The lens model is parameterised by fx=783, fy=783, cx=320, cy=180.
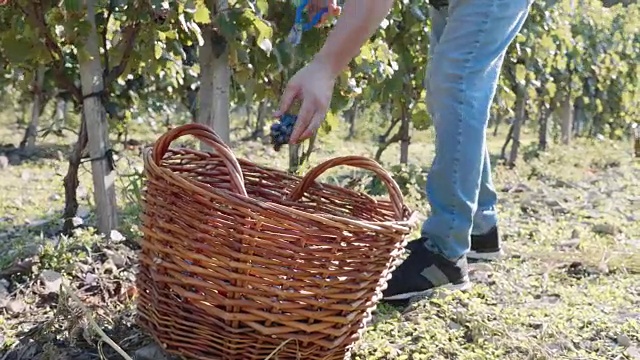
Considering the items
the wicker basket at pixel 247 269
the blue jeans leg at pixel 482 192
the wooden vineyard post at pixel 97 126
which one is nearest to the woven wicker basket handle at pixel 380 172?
the wicker basket at pixel 247 269

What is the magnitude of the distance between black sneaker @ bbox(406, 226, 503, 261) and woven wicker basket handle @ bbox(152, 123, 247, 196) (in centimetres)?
113

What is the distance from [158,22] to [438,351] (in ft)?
3.86

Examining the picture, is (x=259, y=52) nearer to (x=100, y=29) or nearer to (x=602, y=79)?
(x=100, y=29)

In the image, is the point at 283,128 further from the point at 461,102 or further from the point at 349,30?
the point at 461,102

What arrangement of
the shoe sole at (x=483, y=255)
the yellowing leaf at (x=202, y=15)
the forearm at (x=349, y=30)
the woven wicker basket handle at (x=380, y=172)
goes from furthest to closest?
the shoe sole at (x=483, y=255), the yellowing leaf at (x=202, y=15), the woven wicker basket handle at (x=380, y=172), the forearm at (x=349, y=30)

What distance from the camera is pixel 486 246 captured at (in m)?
2.35

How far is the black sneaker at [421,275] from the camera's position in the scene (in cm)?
188

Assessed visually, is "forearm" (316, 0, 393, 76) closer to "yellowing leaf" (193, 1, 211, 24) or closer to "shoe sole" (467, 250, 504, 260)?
"yellowing leaf" (193, 1, 211, 24)

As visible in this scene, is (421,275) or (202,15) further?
(202,15)

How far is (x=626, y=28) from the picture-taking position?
357 inches

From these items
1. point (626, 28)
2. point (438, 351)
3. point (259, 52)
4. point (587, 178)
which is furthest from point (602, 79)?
point (438, 351)

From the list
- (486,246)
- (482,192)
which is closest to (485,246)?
(486,246)

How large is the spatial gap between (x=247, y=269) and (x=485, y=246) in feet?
4.13

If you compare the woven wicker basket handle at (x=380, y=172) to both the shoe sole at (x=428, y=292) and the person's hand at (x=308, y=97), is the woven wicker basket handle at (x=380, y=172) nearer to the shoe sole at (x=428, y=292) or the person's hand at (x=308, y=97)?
the person's hand at (x=308, y=97)
